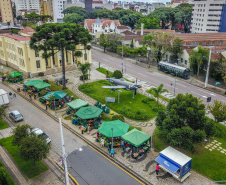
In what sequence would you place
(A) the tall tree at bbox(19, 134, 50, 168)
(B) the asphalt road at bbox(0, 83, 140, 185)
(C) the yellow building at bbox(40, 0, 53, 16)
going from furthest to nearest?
(C) the yellow building at bbox(40, 0, 53, 16)
(B) the asphalt road at bbox(0, 83, 140, 185)
(A) the tall tree at bbox(19, 134, 50, 168)

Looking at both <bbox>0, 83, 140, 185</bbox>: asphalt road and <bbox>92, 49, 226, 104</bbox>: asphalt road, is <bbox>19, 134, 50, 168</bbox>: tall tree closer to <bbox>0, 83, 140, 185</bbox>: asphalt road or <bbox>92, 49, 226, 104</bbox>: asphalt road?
<bbox>0, 83, 140, 185</bbox>: asphalt road

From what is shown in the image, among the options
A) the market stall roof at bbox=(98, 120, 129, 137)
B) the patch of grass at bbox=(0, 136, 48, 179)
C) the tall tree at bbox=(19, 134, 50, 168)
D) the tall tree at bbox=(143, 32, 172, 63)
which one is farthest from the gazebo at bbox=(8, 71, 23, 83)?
the tall tree at bbox=(143, 32, 172, 63)

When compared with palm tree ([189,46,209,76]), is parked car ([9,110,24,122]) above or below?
below

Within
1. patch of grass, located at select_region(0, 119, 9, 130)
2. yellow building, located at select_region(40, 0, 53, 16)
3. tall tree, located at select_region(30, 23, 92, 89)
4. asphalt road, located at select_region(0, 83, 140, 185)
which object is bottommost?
asphalt road, located at select_region(0, 83, 140, 185)

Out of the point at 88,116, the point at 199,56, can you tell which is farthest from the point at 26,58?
the point at 199,56

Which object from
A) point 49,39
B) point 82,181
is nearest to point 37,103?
point 49,39

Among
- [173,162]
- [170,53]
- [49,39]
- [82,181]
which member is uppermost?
[49,39]

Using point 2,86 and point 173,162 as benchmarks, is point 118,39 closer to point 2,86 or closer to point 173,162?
point 2,86

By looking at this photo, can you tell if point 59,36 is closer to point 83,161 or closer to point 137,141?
point 83,161
